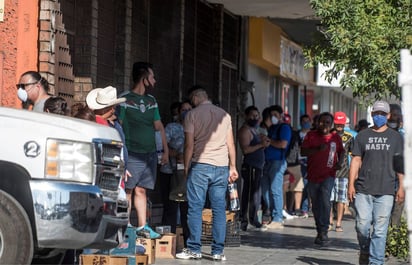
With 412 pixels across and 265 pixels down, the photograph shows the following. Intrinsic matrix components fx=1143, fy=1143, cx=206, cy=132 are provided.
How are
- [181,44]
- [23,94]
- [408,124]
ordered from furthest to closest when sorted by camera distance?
[181,44]
[23,94]
[408,124]

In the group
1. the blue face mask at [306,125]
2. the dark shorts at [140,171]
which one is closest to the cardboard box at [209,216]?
the dark shorts at [140,171]

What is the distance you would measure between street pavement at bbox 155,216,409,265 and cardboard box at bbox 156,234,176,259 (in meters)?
0.19

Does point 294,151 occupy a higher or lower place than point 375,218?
higher

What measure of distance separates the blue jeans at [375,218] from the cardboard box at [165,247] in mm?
2265

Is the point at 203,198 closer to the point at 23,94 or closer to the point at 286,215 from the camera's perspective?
the point at 23,94

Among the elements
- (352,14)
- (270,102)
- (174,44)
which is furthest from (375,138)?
(270,102)

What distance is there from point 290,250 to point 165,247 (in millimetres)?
2655

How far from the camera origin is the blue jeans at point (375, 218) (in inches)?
481

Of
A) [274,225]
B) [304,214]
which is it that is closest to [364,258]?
[274,225]

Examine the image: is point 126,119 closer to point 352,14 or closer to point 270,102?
point 352,14

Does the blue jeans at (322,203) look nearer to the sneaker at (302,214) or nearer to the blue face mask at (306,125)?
the sneaker at (302,214)

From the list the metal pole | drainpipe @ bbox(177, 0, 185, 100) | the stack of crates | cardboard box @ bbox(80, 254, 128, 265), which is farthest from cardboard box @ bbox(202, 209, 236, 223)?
the metal pole

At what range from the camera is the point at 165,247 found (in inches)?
529

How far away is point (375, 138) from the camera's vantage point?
12.3m
